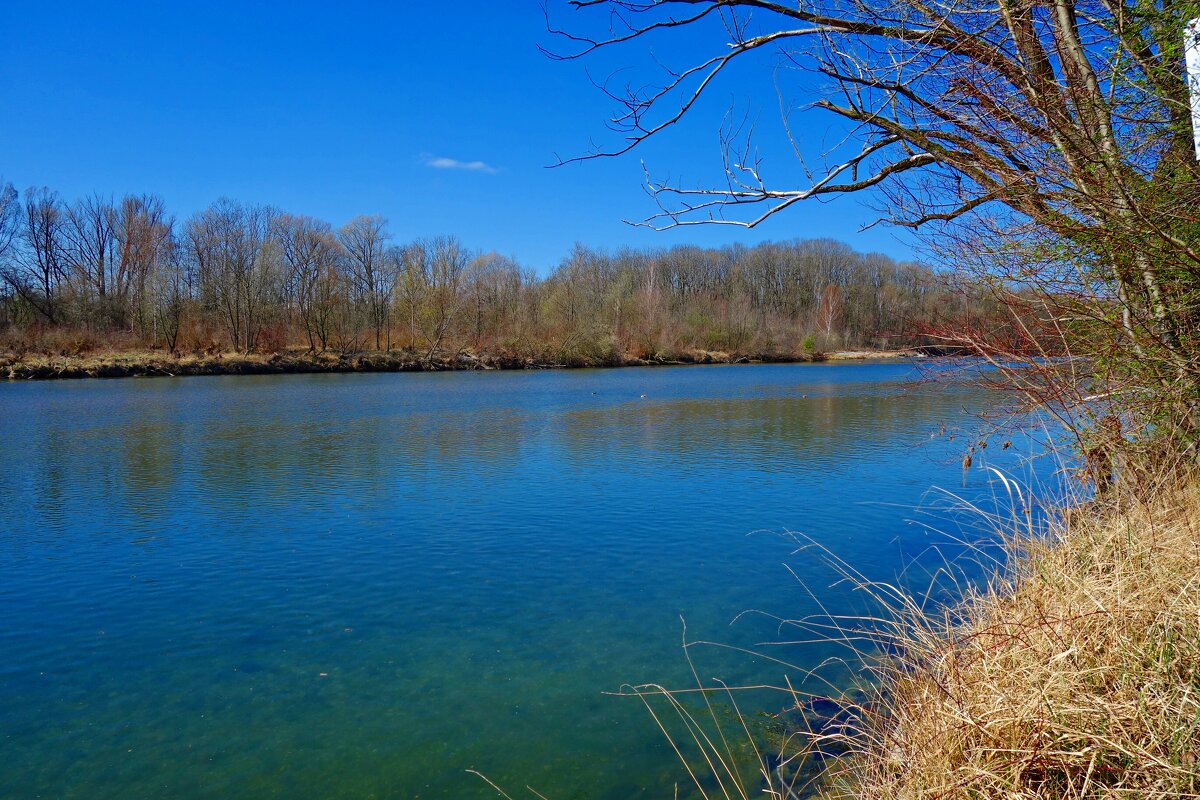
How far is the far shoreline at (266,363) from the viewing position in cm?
3806

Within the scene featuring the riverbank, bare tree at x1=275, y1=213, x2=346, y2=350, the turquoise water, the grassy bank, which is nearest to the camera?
the grassy bank

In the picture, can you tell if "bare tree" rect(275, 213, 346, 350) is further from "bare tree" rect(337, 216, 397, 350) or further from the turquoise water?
the turquoise water

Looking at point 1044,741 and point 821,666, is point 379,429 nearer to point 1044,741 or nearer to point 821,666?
point 821,666

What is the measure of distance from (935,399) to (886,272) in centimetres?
7452

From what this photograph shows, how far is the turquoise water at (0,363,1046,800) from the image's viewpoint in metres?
4.68

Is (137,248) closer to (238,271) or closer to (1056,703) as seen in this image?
(238,271)

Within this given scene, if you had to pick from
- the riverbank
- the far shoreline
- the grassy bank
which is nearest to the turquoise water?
the grassy bank

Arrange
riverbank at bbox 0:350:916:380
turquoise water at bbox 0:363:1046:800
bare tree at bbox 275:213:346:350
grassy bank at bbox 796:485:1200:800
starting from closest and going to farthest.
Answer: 1. grassy bank at bbox 796:485:1200:800
2. turquoise water at bbox 0:363:1046:800
3. riverbank at bbox 0:350:916:380
4. bare tree at bbox 275:213:346:350

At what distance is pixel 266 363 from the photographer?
145 ft

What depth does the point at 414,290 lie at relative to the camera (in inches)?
2292

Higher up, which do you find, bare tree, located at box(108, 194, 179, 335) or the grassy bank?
bare tree, located at box(108, 194, 179, 335)

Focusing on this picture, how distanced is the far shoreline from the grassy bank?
35.1m

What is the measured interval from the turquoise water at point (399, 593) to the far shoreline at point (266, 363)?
83.3 ft

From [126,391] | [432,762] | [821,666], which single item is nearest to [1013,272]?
[821,666]
